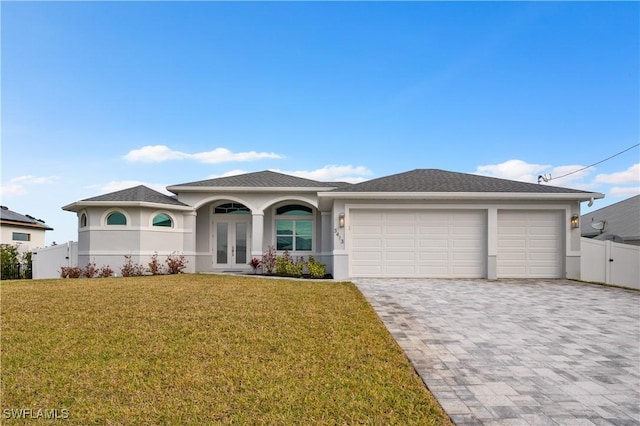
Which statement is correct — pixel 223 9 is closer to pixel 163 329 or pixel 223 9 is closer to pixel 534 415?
pixel 163 329

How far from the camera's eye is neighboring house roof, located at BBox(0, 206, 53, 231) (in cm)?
2081

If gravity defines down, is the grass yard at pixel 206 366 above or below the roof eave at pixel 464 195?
below

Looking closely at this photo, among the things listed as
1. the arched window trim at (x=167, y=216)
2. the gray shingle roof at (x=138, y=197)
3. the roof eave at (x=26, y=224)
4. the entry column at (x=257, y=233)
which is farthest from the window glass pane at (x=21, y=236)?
the entry column at (x=257, y=233)

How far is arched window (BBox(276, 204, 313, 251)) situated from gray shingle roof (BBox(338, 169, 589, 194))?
4.65m

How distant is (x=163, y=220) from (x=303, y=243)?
614 centimetres

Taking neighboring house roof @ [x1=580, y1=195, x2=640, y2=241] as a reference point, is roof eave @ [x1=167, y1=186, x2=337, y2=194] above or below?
above

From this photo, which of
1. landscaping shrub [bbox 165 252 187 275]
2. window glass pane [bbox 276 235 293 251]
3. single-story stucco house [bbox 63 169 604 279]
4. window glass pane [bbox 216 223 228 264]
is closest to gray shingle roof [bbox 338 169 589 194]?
single-story stucco house [bbox 63 169 604 279]

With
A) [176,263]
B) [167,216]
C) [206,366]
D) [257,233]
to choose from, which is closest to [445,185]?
[257,233]

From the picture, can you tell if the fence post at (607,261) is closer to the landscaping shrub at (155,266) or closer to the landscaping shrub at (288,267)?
the landscaping shrub at (288,267)

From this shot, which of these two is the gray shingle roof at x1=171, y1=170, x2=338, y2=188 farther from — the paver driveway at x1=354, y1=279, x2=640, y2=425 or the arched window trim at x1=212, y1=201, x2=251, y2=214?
the paver driveway at x1=354, y1=279, x2=640, y2=425

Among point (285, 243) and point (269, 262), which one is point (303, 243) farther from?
point (269, 262)

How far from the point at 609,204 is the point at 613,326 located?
68.1 feet

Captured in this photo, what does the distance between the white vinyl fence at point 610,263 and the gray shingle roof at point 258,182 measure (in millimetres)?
10137

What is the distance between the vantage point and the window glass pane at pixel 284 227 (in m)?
16.6
